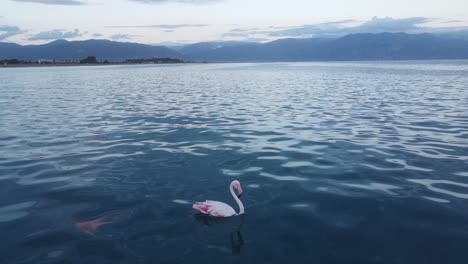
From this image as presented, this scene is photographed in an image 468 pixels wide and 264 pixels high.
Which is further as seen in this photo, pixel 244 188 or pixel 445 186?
pixel 244 188

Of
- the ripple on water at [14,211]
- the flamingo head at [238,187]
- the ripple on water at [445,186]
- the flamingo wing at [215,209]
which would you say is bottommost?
the ripple on water at [14,211]

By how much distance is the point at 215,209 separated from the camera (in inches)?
391

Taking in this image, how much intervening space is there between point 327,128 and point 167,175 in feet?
37.8

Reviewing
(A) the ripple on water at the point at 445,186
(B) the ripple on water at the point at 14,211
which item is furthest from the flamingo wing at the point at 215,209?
(A) the ripple on water at the point at 445,186

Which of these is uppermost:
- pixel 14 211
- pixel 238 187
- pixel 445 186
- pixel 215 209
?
pixel 238 187

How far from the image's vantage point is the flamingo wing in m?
9.94

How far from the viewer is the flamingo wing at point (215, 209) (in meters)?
9.94

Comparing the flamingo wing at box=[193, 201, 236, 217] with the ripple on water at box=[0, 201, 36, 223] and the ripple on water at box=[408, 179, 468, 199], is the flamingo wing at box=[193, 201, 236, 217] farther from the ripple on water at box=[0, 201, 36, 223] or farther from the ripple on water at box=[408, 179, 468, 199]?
the ripple on water at box=[408, 179, 468, 199]

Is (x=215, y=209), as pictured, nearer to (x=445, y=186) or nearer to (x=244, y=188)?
(x=244, y=188)

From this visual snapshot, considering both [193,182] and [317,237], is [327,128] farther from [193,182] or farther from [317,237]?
[317,237]

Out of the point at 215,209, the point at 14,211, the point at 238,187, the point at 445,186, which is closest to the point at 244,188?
the point at 238,187

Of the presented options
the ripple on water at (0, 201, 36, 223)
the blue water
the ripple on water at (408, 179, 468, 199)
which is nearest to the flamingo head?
the blue water

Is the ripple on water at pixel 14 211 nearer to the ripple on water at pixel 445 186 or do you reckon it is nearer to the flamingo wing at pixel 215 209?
the flamingo wing at pixel 215 209

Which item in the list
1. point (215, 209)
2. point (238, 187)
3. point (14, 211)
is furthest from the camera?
point (14, 211)
